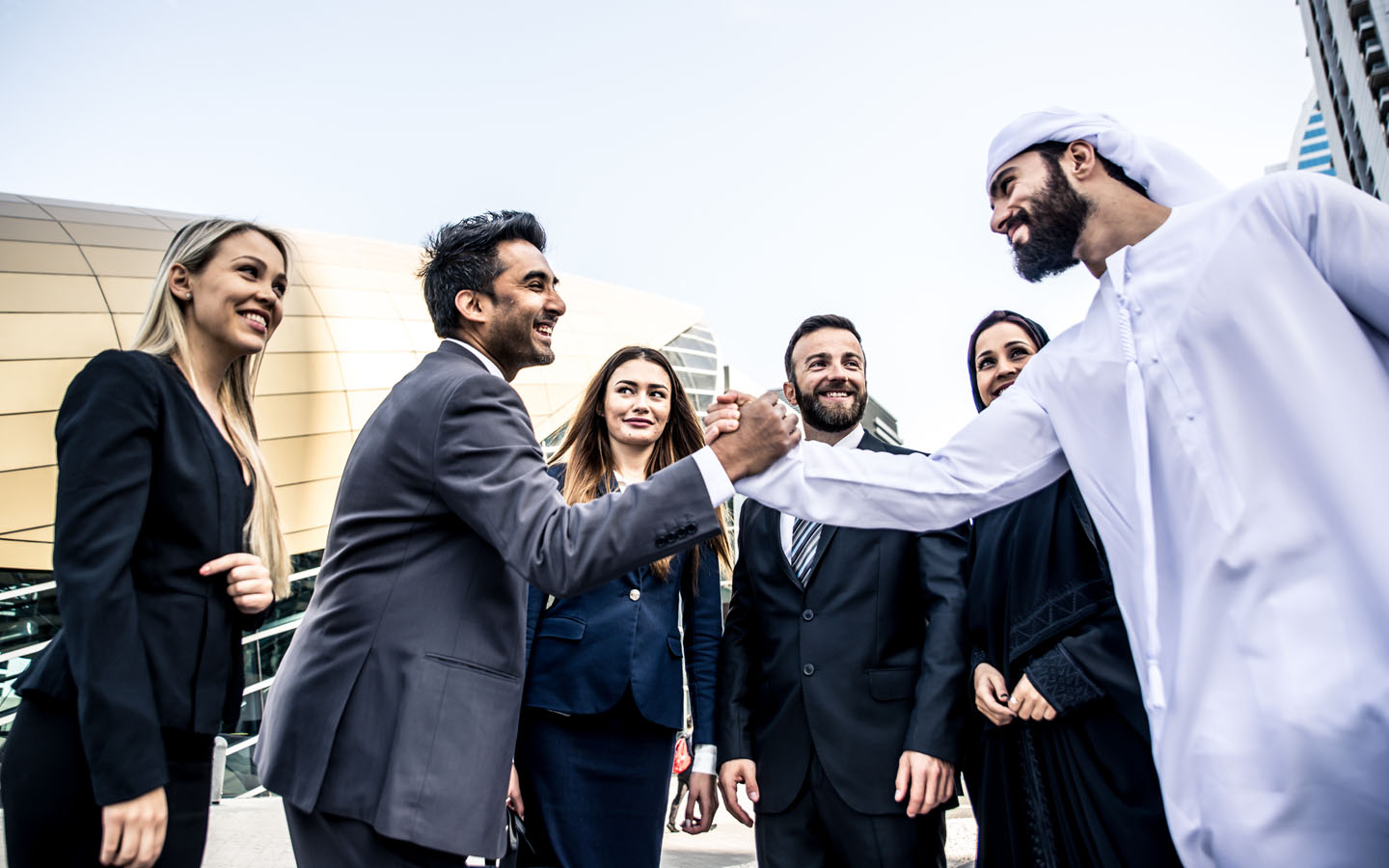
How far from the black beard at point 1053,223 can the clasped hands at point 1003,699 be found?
1.13 metres

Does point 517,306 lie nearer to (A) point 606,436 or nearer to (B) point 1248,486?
(A) point 606,436

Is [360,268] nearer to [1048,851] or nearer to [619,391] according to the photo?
[619,391]

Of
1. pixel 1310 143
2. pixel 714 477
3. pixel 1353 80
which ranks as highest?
pixel 1310 143

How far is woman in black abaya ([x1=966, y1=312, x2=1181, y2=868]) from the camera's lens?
1.98 metres

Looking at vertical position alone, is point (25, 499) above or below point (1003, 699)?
above

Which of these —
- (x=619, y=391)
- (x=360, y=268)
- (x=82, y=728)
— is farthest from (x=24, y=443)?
(x=82, y=728)

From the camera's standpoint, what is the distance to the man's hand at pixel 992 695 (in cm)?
224

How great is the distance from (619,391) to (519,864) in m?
1.80

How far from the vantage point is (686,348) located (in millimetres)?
35188

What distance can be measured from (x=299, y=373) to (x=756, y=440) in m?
19.2

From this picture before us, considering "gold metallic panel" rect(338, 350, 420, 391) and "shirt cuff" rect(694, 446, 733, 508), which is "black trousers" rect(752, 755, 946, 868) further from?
"gold metallic panel" rect(338, 350, 420, 391)

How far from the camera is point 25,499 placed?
1348 cm

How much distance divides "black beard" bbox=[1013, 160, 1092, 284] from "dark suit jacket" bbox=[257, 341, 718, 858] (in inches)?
45.1

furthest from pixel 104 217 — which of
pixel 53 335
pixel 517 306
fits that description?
pixel 517 306
